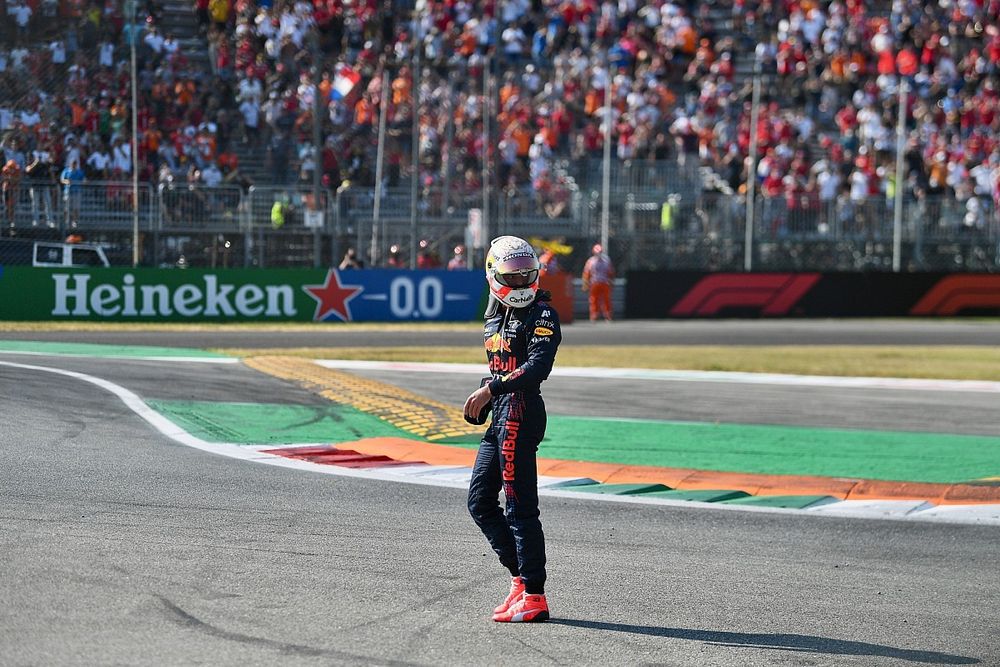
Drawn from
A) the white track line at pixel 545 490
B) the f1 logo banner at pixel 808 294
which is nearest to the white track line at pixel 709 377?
the white track line at pixel 545 490

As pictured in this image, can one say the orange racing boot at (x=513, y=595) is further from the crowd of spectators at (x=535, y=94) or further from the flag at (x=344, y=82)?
the flag at (x=344, y=82)

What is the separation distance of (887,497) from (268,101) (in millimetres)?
20497

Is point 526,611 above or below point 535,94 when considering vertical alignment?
below

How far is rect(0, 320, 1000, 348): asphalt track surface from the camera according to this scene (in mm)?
21531

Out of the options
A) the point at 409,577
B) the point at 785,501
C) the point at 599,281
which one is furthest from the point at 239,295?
the point at 409,577

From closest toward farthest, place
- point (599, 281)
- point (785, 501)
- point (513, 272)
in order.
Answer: point (513, 272)
point (785, 501)
point (599, 281)

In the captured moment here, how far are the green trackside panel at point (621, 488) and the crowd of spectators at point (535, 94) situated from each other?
53.6 feet

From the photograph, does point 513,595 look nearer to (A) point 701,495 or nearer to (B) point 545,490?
(B) point 545,490

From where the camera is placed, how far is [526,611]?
578 centimetres

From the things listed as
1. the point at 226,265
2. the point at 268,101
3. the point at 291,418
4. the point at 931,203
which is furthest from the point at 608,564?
the point at 931,203

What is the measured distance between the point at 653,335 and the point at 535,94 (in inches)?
334

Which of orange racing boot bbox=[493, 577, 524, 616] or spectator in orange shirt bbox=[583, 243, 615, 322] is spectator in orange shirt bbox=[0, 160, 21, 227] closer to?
spectator in orange shirt bbox=[583, 243, 615, 322]

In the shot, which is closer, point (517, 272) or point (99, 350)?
point (517, 272)

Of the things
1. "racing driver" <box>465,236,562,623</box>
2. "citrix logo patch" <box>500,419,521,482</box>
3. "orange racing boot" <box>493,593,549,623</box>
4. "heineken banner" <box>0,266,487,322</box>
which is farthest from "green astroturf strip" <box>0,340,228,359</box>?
"orange racing boot" <box>493,593,549,623</box>
